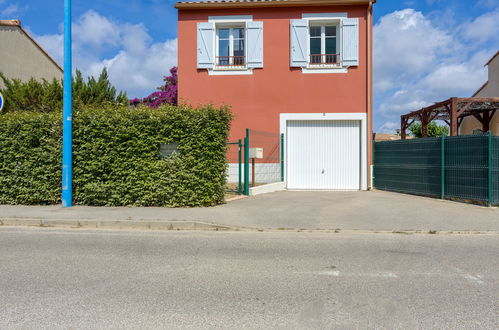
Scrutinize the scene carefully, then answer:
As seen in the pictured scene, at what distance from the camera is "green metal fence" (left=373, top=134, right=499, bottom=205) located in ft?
28.1

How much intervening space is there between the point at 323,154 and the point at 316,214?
218 inches

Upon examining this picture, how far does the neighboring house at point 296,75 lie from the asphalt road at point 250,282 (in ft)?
23.0

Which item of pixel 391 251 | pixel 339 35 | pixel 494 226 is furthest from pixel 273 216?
pixel 339 35

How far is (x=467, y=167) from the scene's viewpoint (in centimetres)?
908

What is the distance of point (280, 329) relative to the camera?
2.68 metres

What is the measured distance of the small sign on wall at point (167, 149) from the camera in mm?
8422

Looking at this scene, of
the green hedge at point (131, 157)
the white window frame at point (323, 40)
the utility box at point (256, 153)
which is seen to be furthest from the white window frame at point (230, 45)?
the green hedge at point (131, 157)

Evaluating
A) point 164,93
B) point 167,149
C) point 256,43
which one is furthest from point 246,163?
point 164,93

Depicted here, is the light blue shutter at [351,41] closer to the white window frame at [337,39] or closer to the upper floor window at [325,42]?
the upper floor window at [325,42]

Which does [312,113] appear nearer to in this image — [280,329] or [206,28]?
[206,28]

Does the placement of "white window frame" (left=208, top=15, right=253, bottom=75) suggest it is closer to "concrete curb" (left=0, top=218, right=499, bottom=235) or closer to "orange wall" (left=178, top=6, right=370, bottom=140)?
"orange wall" (left=178, top=6, right=370, bottom=140)

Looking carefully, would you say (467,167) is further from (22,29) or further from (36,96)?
(22,29)

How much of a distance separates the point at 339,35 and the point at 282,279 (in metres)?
11.3

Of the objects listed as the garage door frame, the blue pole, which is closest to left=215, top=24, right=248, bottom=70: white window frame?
the garage door frame
